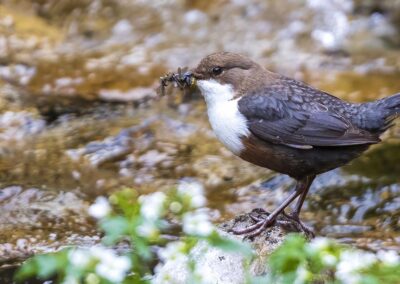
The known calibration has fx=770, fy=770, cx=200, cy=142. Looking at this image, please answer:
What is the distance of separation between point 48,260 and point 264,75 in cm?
222

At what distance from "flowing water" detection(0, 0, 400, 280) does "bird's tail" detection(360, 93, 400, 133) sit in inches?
37.6

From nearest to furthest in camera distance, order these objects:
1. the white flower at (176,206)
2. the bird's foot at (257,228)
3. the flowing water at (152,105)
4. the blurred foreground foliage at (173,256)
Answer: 1. the blurred foreground foliage at (173,256)
2. the white flower at (176,206)
3. the bird's foot at (257,228)
4. the flowing water at (152,105)

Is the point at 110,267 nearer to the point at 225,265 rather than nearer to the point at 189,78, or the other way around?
the point at 225,265

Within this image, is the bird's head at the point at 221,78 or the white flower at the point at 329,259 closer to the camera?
the white flower at the point at 329,259

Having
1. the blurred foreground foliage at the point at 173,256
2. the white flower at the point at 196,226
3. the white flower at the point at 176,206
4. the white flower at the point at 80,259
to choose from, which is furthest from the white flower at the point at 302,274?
the white flower at the point at 80,259

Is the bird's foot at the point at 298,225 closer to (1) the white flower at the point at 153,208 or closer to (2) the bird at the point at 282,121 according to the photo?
(2) the bird at the point at 282,121

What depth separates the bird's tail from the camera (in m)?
3.95

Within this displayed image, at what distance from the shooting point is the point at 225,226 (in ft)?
13.0

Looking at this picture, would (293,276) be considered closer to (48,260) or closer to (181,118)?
(48,260)

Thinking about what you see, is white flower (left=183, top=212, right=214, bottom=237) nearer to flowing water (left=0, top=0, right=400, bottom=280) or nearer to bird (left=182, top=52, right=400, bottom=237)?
bird (left=182, top=52, right=400, bottom=237)

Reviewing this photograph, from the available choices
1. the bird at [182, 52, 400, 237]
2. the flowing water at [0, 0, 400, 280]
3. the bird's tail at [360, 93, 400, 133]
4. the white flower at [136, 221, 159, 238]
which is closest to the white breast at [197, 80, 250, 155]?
the bird at [182, 52, 400, 237]

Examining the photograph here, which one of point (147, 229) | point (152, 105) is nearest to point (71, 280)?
point (147, 229)

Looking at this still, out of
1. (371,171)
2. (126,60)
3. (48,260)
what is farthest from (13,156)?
(48,260)

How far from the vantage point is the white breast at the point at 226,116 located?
3.80 meters
